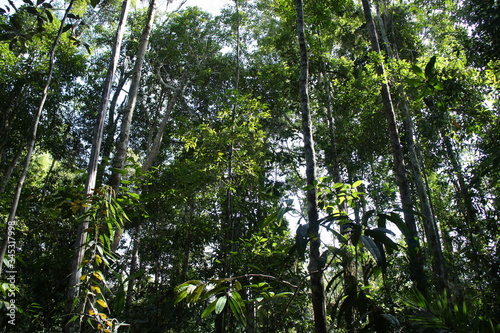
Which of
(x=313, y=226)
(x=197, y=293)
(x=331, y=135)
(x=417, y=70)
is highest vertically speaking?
(x=331, y=135)

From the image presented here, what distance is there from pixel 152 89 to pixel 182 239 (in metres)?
9.27

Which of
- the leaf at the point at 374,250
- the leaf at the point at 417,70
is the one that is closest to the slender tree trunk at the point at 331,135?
the leaf at the point at 417,70

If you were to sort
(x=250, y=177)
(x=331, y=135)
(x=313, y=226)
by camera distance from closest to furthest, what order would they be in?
(x=313, y=226)
(x=250, y=177)
(x=331, y=135)

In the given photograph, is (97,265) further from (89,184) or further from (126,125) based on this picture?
(126,125)

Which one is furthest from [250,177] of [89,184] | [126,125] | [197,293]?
[197,293]

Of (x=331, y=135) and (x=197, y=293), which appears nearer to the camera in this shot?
(x=197, y=293)

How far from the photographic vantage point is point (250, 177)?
17.0 ft

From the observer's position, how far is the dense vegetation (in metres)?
1.97

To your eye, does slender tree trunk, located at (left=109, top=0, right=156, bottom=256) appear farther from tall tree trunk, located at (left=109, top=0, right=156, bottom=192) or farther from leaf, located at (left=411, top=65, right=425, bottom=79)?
leaf, located at (left=411, top=65, right=425, bottom=79)

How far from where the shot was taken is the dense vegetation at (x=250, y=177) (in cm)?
197

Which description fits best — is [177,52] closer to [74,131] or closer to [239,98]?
[74,131]

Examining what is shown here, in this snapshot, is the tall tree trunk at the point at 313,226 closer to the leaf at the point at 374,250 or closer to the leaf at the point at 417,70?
the leaf at the point at 374,250

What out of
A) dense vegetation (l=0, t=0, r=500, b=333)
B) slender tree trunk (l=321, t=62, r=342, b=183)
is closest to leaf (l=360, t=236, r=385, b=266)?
dense vegetation (l=0, t=0, r=500, b=333)

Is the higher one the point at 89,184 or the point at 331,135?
the point at 331,135
